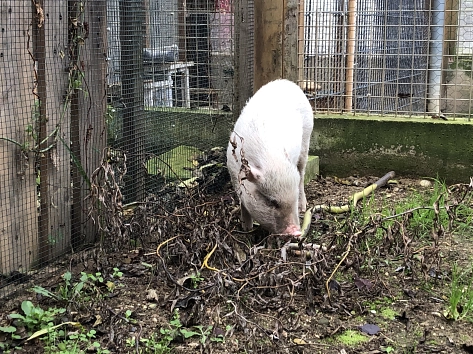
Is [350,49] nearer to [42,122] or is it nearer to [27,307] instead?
[42,122]

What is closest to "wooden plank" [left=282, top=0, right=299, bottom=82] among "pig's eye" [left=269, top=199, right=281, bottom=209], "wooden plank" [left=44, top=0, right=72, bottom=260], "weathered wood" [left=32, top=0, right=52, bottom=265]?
"pig's eye" [left=269, top=199, right=281, bottom=209]

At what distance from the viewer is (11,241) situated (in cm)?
392

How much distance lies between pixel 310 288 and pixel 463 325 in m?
0.88

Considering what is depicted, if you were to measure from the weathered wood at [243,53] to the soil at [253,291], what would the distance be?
194 centimetres

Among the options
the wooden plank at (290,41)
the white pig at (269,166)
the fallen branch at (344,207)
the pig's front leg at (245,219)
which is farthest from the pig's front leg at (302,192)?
the wooden plank at (290,41)

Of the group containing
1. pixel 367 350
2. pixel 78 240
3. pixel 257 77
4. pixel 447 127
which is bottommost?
pixel 367 350

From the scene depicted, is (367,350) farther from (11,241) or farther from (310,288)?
(11,241)

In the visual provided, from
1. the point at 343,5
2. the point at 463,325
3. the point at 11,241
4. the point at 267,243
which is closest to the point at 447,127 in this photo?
the point at 343,5

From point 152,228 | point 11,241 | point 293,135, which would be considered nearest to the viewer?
point 11,241

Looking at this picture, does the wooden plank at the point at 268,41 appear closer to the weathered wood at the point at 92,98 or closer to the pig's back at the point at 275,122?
the pig's back at the point at 275,122

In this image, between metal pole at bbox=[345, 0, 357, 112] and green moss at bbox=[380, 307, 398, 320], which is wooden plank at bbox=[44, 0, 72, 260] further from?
metal pole at bbox=[345, 0, 357, 112]

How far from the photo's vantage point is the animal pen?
396 cm

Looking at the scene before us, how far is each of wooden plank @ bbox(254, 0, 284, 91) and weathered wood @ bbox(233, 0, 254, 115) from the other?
84 millimetres

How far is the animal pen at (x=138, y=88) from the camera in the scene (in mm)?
3959
